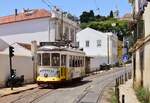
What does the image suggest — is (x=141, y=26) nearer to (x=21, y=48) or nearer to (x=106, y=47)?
(x=21, y=48)

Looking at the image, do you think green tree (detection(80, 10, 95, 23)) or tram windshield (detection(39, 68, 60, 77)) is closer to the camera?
tram windshield (detection(39, 68, 60, 77))

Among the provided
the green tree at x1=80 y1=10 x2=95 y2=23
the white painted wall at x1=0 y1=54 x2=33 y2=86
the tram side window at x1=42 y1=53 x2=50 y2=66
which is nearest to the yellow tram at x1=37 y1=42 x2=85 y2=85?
the tram side window at x1=42 y1=53 x2=50 y2=66

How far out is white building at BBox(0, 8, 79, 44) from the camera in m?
58.1

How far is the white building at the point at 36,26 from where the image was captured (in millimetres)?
58062

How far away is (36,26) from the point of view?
196ft

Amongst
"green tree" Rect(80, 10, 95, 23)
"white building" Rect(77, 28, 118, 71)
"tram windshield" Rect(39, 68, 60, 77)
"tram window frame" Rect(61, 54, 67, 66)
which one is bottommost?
"tram windshield" Rect(39, 68, 60, 77)

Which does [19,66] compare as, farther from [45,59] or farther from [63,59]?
[63,59]

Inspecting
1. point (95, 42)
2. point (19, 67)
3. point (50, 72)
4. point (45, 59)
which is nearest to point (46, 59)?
point (45, 59)

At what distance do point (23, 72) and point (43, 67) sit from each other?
4943 mm

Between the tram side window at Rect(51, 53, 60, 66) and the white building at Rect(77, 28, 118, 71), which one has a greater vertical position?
the white building at Rect(77, 28, 118, 71)

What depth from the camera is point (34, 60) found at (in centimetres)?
4022

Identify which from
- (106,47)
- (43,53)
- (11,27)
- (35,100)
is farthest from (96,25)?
(35,100)

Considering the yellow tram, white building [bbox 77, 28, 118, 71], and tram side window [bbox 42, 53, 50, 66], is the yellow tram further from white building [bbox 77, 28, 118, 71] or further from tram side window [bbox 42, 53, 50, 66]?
white building [bbox 77, 28, 118, 71]

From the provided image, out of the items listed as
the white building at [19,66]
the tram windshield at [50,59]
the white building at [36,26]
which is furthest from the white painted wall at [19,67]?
the white building at [36,26]
